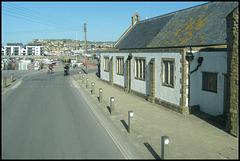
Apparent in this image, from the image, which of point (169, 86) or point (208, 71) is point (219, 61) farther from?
point (169, 86)

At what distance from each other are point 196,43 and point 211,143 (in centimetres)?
883

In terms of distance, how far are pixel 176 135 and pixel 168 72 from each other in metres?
6.00

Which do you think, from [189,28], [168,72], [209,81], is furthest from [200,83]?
[189,28]

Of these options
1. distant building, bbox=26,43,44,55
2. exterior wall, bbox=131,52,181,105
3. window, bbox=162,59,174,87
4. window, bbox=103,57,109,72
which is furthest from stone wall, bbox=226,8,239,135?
distant building, bbox=26,43,44,55

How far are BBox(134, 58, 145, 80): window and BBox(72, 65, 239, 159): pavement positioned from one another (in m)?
4.16

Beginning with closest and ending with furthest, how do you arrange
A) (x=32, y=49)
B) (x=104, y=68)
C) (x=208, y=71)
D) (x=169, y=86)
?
(x=208, y=71)
(x=169, y=86)
(x=104, y=68)
(x=32, y=49)

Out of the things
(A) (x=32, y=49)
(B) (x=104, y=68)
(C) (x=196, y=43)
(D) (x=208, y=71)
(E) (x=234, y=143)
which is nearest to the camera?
(E) (x=234, y=143)

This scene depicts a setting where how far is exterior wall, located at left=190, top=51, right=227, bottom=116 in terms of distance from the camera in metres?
11.9

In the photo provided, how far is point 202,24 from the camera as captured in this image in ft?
56.3

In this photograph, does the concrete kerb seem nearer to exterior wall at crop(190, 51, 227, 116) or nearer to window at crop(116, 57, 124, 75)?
exterior wall at crop(190, 51, 227, 116)

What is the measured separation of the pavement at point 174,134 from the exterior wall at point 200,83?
0.99 m

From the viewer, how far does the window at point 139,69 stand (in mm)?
18406

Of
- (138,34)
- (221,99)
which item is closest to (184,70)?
(221,99)

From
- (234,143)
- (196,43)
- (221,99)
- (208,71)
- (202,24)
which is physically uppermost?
(202,24)
